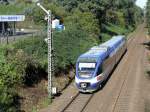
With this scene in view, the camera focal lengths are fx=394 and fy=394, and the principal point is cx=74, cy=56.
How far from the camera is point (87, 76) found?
33.2m

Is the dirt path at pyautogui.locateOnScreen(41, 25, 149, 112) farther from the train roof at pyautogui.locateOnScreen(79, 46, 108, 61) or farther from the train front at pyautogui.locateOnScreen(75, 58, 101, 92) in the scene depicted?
the train roof at pyautogui.locateOnScreen(79, 46, 108, 61)

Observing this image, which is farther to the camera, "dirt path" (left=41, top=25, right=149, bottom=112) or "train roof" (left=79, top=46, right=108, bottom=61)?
"train roof" (left=79, top=46, right=108, bottom=61)

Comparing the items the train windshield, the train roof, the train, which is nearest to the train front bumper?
the train

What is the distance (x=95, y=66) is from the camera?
3356 cm

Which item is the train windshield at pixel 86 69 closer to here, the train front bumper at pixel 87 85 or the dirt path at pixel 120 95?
the train front bumper at pixel 87 85

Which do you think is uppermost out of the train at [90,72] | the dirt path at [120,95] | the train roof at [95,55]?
the train roof at [95,55]

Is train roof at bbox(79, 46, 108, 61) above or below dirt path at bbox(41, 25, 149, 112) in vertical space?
above

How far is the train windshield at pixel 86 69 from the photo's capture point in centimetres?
3334

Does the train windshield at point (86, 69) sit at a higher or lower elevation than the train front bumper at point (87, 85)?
higher

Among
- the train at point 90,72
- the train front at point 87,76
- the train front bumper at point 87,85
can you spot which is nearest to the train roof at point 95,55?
the train at point 90,72

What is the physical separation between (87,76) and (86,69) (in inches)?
30.9

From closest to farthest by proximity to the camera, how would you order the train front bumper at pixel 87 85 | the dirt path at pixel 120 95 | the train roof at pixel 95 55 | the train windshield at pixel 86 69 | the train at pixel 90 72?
the dirt path at pixel 120 95 < the train front bumper at pixel 87 85 < the train at pixel 90 72 < the train windshield at pixel 86 69 < the train roof at pixel 95 55

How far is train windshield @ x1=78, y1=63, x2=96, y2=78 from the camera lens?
33344 millimetres

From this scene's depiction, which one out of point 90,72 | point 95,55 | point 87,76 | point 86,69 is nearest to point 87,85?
point 87,76
